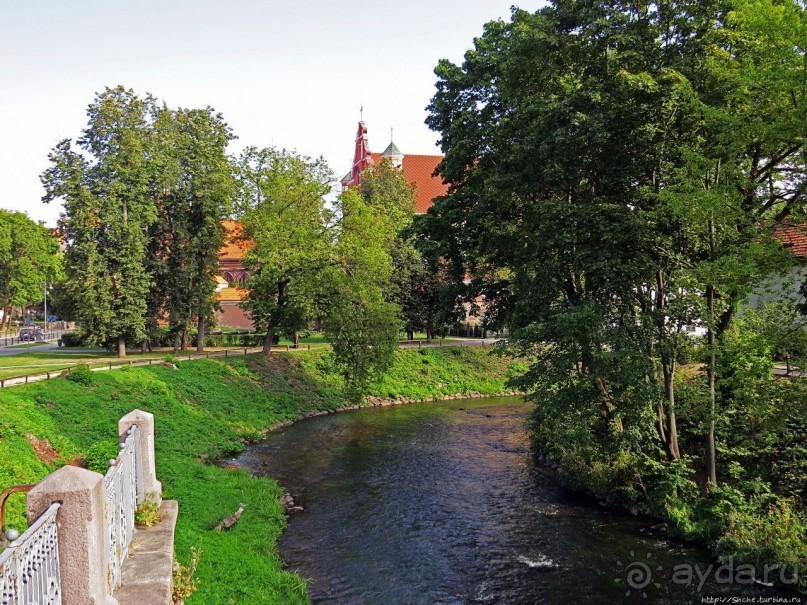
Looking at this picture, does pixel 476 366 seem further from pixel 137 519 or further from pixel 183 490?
pixel 137 519

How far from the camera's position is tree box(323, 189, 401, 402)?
31688mm

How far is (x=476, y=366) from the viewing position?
4522 cm

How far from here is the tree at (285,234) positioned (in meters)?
34.4

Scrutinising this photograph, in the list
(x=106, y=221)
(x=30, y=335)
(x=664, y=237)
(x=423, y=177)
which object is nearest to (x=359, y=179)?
(x=423, y=177)

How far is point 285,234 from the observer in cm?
3456

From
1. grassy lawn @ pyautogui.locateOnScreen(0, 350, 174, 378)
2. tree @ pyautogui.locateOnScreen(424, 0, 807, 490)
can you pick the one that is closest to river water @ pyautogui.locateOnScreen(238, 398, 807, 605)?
tree @ pyautogui.locateOnScreen(424, 0, 807, 490)

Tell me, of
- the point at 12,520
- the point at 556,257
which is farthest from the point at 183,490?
the point at 556,257

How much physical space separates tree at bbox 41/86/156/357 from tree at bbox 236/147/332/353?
20.5ft

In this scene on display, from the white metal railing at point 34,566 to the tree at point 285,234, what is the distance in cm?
2882

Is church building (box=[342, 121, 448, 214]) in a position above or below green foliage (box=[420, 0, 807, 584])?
above

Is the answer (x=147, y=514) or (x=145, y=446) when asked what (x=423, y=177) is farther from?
(x=147, y=514)

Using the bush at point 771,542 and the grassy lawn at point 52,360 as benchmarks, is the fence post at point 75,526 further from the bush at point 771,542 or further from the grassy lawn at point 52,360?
the grassy lawn at point 52,360

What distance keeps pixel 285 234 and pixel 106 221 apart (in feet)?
33.9

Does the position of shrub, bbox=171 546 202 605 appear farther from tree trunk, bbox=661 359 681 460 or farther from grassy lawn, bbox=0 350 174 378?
grassy lawn, bbox=0 350 174 378
